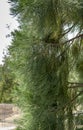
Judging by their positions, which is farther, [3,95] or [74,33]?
[3,95]

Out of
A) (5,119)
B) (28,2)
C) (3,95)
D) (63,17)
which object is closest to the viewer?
(28,2)

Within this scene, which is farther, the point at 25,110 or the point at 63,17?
the point at 25,110

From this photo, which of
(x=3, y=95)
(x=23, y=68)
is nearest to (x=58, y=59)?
(x=23, y=68)

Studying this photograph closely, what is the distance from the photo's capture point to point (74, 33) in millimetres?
3785

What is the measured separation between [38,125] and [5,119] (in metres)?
8.20

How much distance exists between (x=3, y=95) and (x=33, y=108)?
38.9 feet

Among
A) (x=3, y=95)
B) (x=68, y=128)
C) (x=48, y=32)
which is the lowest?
(x=68, y=128)

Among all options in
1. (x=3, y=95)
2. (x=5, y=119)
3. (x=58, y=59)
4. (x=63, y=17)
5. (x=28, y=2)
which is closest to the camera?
(x=28, y=2)

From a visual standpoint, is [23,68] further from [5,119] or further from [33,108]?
[5,119]

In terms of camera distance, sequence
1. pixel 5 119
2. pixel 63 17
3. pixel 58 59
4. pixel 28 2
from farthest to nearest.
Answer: pixel 5 119, pixel 58 59, pixel 63 17, pixel 28 2

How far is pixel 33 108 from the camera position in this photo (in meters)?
3.53

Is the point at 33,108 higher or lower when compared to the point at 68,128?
higher

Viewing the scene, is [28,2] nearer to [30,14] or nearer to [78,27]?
[30,14]

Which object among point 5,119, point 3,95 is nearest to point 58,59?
point 5,119
